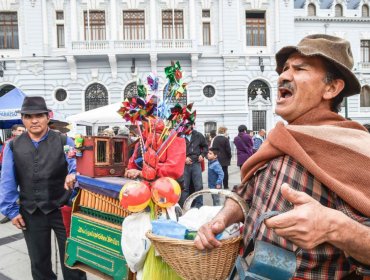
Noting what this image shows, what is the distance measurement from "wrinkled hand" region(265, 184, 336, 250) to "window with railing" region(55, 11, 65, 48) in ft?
69.5

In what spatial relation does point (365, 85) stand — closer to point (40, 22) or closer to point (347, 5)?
point (347, 5)

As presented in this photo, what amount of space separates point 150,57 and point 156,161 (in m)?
17.3

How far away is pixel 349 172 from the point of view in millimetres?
1163

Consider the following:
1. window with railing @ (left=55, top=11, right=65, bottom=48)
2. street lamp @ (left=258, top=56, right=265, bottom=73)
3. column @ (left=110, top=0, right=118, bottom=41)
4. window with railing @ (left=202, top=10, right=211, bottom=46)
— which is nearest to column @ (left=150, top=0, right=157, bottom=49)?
column @ (left=110, top=0, right=118, bottom=41)

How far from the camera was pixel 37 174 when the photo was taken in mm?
3012

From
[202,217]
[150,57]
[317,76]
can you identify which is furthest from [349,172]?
[150,57]

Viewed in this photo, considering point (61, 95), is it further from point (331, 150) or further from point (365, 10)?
point (365, 10)

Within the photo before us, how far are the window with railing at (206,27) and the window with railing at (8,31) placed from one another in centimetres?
1125

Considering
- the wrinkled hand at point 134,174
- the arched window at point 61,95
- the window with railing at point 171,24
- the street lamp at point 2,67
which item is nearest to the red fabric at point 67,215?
the wrinkled hand at point 134,174

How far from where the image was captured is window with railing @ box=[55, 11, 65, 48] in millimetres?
19531

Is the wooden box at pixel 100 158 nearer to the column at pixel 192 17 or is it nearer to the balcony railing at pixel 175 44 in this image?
the balcony railing at pixel 175 44

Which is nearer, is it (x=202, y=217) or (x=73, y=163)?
(x=202, y=217)

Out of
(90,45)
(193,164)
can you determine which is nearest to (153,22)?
(90,45)

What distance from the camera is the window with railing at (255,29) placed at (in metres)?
20.5
